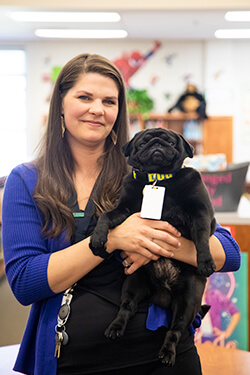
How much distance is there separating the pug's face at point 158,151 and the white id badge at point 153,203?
0.27ft

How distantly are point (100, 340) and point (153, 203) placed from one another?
0.42 m

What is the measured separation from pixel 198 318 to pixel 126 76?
723 cm

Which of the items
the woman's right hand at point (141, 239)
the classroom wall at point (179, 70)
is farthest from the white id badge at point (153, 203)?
the classroom wall at point (179, 70)

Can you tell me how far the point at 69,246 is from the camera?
123cm

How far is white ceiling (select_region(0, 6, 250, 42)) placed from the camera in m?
6.12

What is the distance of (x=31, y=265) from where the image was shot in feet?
3.81

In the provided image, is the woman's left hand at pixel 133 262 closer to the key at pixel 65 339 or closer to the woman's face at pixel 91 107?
the key at pixel 65 339

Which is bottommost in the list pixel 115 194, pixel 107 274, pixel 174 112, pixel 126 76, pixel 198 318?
pixel 198 318

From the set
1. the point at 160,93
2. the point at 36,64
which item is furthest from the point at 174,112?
the point at 36,64

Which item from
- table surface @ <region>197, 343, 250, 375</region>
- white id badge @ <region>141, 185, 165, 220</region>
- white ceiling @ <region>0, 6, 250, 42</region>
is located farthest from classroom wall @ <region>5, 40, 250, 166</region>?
white id badge @ <region>141, 185, 165, 220</region>

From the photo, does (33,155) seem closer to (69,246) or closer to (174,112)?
(69,246)

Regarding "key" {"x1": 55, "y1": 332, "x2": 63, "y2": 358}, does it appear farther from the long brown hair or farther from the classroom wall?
the classroom wall

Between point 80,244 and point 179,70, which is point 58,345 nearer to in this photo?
point 80,244

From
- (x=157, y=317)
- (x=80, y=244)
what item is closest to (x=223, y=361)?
(x=157, y=317)
